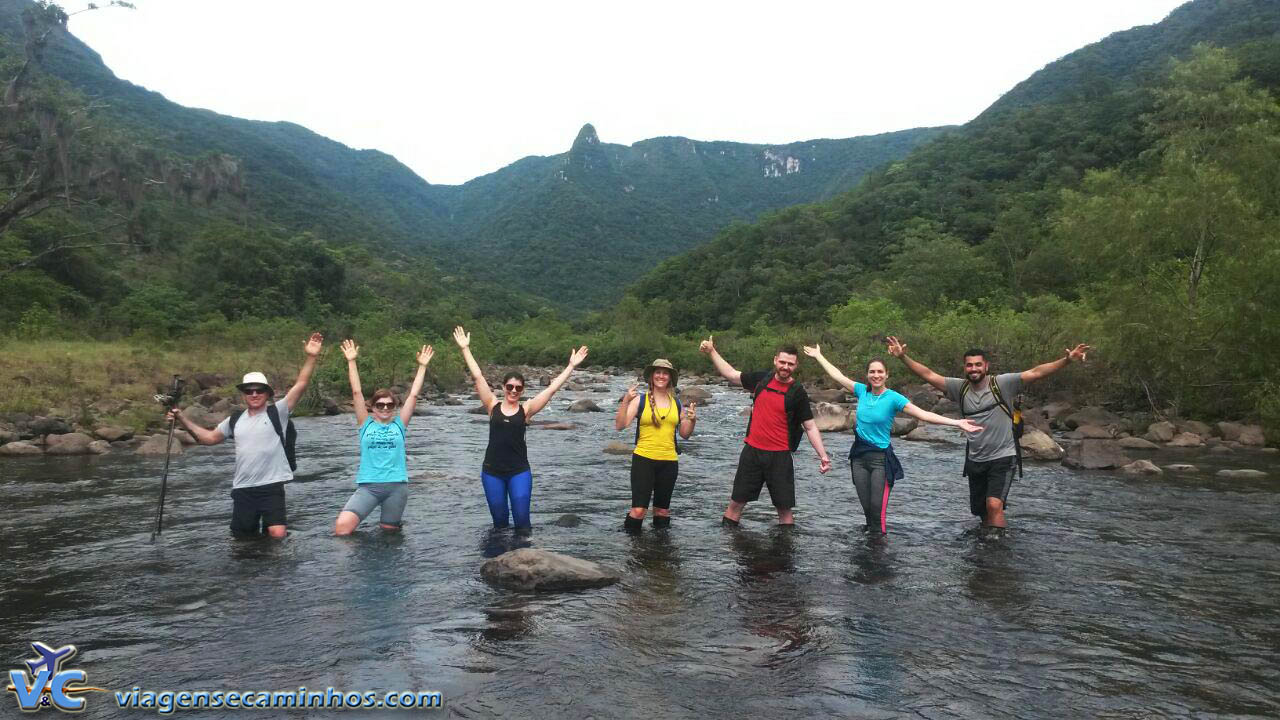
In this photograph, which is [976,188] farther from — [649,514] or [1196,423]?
[649,514]

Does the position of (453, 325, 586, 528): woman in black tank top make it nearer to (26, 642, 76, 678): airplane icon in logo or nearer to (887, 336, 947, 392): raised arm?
(887, 336, 947, 392): raised arm

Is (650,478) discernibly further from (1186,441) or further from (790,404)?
(1186,441)

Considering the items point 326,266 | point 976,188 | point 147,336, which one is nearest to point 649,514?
point 147,336

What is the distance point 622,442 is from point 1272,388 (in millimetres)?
15520

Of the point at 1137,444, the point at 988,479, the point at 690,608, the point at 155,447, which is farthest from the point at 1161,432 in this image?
the point at 155,447

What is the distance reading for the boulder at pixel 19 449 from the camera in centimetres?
1480

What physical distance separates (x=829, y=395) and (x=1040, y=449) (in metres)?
16.7

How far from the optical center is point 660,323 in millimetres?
79750

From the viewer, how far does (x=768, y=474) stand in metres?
8.69

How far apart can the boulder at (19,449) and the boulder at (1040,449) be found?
20.9 m

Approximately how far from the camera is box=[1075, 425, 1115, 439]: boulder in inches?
762

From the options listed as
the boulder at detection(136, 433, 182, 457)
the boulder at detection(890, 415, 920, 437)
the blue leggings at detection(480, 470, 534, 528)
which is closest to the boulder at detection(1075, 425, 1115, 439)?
the boulder at detection(890, 415, 920, 437)

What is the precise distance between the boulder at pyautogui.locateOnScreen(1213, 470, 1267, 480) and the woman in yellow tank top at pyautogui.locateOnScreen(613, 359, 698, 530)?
37.9ft

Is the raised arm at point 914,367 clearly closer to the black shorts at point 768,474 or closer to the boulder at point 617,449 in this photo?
the black shorts at point 768,474
